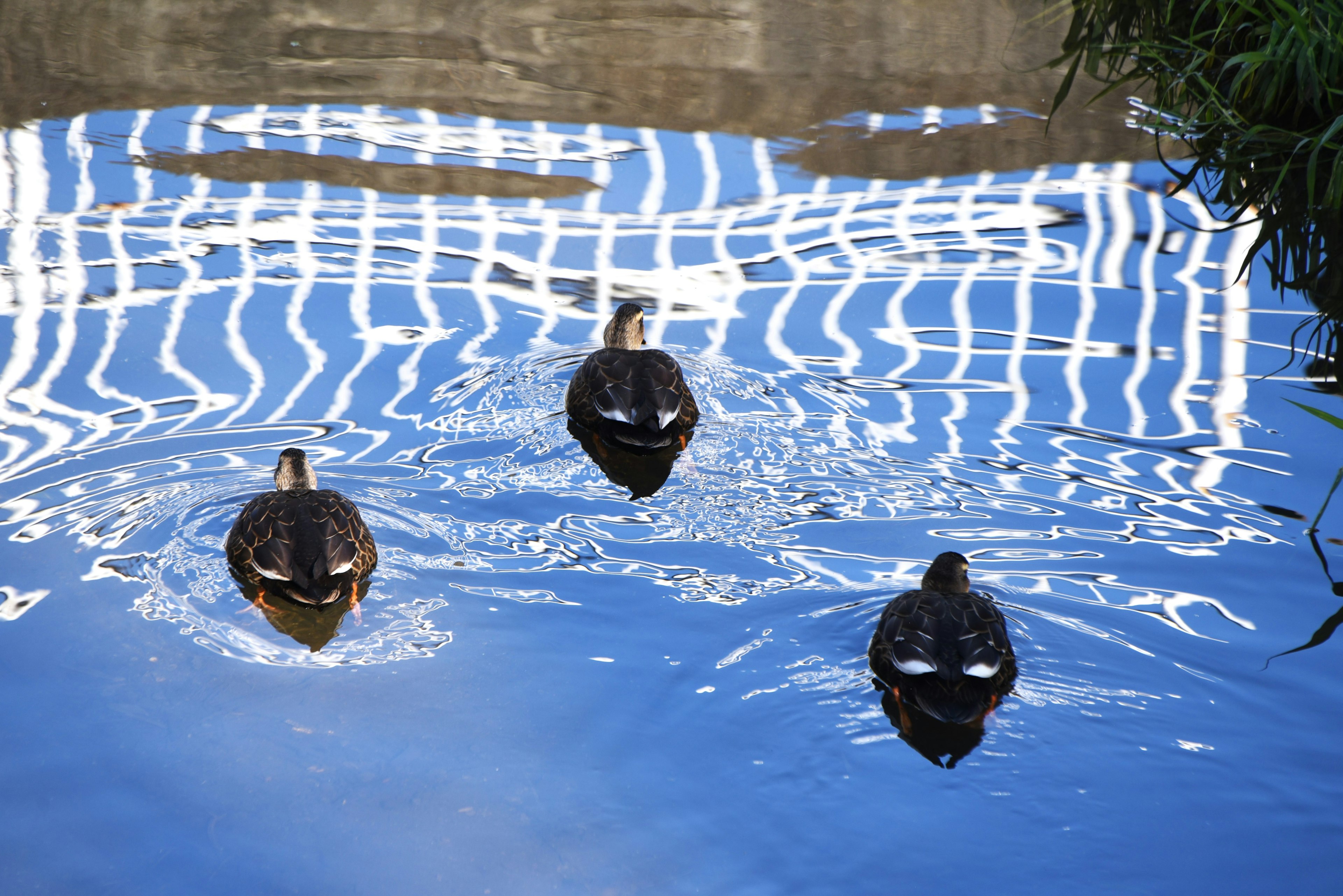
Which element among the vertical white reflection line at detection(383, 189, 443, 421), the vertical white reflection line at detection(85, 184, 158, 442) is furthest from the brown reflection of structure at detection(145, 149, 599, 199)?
the vertical white reflection line at detection(85, 184, 158, 442)

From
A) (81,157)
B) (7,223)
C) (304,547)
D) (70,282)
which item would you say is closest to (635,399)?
(304,547)

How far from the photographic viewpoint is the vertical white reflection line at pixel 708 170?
8.54 metres

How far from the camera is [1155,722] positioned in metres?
4.29

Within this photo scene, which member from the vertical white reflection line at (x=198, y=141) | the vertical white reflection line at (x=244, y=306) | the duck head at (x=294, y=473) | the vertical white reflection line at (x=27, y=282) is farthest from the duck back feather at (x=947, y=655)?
the vertical white reflection line at (x=198, y=141)

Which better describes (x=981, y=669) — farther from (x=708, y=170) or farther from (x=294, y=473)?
(x=708, y=170)

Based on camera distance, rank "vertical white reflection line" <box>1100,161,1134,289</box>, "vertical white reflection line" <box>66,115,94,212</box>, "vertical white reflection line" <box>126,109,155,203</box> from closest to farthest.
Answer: "vertical white reflection line" <box>1100,161,1134,289</box>
"vertical white reflection line" <box>66,115,94,212</box>
"vertical white reflection line" <box>126,109,155,203</box>

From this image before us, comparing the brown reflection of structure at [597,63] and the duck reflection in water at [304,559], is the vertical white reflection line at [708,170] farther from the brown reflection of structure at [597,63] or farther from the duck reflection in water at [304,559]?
the duck reflection in water at [304,559]

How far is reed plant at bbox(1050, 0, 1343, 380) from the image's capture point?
6.73 meters

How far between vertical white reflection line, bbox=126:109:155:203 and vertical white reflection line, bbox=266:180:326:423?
1040 mm

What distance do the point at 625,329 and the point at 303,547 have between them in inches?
98.2

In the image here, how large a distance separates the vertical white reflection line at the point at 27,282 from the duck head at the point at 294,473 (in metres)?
1.30

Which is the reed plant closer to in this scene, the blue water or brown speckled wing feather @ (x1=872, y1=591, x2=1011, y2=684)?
the blue water

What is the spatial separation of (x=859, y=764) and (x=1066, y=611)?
1.24 m

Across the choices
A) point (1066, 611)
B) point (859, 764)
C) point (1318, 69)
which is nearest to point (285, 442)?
point (859, 764)
